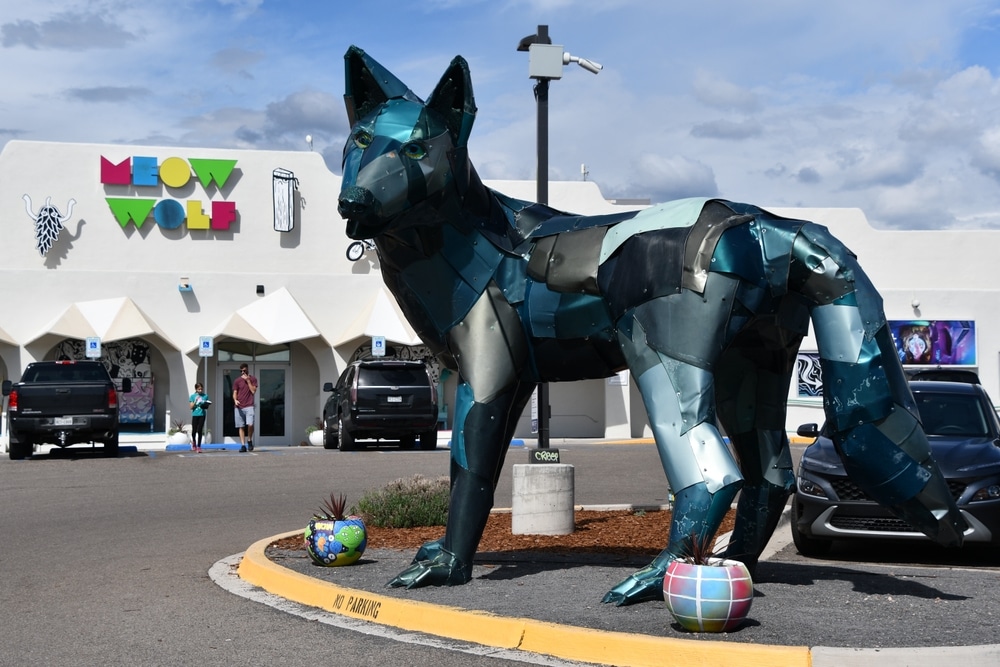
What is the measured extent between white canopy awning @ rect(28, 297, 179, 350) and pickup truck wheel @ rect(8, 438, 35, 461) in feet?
22.4

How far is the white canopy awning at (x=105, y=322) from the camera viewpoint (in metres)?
31.1

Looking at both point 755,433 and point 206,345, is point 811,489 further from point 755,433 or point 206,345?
point 206,345

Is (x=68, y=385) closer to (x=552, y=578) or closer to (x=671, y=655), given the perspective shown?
Result: (x=552, y=578)

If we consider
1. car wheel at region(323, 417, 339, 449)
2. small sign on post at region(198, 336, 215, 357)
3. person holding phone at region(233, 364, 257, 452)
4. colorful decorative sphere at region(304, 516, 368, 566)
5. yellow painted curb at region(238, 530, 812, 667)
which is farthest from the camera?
small sign on post at region(198, 336, 215, 357)

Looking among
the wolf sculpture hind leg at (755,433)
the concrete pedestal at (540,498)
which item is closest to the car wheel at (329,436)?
the concrete pedestal at (540,498)

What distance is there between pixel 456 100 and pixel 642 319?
191cm

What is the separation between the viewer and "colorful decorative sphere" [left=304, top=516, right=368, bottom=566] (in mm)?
8906

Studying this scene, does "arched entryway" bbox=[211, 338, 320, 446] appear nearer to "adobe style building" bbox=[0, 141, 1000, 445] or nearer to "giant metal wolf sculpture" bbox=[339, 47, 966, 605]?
"adobe style building" bbox=[0, 141, 1000, 445]

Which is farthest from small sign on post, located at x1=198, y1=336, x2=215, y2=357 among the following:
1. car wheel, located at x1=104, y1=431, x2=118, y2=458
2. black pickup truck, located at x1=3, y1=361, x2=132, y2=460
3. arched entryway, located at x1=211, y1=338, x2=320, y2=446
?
black pickup truck, located at x1=3, y1=361, x2=132, y2=460

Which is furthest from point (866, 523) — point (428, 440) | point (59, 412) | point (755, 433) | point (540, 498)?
point (428, 440)

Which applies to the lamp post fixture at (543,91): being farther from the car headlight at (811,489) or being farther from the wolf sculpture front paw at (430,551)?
the wolf sculpture front paw at (430,551)

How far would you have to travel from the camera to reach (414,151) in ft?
24.4

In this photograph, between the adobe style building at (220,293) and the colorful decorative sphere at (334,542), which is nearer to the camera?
the colorful decorative sphere at (334,542)

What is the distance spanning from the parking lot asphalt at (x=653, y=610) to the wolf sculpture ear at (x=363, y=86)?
304cm
